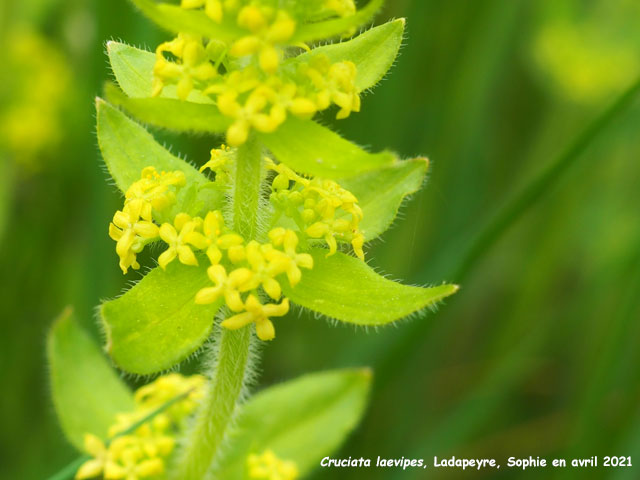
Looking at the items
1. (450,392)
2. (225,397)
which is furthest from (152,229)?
(450,392)

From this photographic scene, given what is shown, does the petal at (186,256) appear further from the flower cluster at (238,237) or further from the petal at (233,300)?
the petal at (233,300)

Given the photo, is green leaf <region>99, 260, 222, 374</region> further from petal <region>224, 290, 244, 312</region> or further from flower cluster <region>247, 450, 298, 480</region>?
flower cluster <region>247, 450, 298, 480</region>

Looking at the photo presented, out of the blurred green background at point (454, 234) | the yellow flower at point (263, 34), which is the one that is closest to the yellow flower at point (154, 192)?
the yellow flower at point (263, 34)

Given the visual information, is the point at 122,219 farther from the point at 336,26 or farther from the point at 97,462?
the point at 97,462

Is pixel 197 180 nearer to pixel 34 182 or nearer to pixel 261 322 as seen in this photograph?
pixel 261 322

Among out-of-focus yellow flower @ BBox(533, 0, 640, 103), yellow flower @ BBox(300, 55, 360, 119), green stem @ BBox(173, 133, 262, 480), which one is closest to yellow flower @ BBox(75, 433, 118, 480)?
green stem @ BBox(173, 133, 262, 480)
